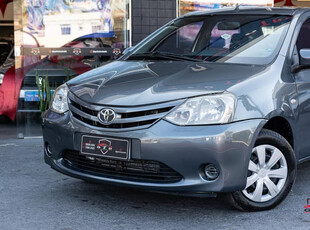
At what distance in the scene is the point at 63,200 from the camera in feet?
14.8

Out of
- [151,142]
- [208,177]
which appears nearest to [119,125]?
[151,142]

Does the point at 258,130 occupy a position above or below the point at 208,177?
above

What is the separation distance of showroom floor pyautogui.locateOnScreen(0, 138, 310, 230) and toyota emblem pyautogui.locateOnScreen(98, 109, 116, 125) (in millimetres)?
731

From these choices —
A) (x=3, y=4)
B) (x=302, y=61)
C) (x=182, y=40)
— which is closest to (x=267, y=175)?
(x=302, y=61)

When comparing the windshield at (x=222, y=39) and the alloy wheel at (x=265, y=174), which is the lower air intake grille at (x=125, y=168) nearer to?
the alloy wheel at (x=265, y=174)

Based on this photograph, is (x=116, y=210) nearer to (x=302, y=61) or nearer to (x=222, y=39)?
(x=222, y=39)

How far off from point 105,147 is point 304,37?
2114 millimetres

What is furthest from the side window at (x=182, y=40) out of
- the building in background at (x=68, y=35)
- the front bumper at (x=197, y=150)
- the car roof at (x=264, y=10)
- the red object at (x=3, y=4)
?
the red object at (x=3, y=4)

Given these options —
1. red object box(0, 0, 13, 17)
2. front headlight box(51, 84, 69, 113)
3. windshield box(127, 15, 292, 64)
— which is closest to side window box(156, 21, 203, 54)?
windshield box(127, 15, 292, 64)

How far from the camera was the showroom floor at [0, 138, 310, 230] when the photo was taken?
3.89 m

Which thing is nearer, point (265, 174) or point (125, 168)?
point (125, 168)

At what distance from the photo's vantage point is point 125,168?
392 centimetres

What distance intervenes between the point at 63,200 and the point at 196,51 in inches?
68.7

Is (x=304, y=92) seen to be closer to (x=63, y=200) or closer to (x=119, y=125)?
(x=119, y=125)
